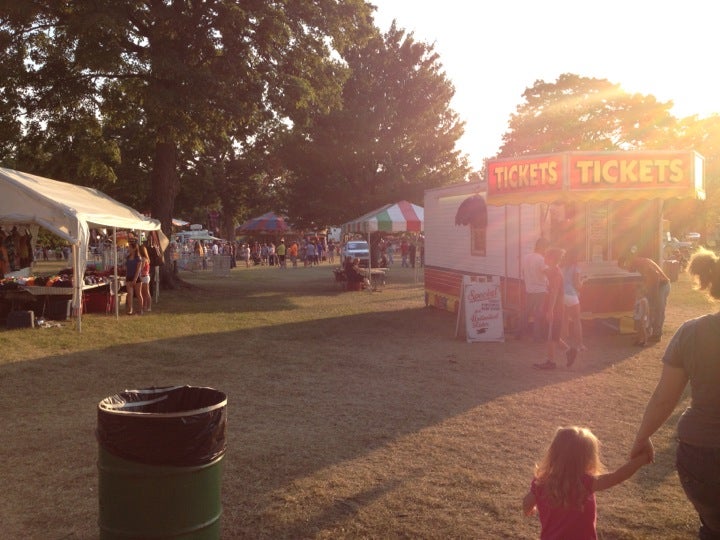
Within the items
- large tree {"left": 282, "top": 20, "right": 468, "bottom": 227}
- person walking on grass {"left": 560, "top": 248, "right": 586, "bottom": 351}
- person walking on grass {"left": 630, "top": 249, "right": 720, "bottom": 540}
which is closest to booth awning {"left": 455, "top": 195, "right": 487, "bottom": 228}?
person walking on grass {"left": 560, "top": 248, "right": 586, "bottom": 351}

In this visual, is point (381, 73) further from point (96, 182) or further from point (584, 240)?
point (584, 240)

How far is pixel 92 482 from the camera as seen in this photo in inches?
207

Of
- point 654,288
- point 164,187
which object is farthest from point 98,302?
point 654,288

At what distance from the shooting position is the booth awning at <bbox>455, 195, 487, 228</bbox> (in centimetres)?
1504

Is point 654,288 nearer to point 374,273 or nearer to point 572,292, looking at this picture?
point 572,292

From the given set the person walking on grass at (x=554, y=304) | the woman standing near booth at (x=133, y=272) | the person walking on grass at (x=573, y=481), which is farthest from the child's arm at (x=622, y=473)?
the woman standing near booth at (x=133, y=272)

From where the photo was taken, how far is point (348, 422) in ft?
22.8

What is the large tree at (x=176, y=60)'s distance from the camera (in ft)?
59.9

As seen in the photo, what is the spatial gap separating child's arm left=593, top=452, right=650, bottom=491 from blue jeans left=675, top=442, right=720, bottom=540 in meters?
0.21

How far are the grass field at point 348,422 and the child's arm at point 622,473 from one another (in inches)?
62.7

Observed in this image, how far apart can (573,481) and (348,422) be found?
4.21 m

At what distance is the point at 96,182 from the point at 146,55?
46.1 feet

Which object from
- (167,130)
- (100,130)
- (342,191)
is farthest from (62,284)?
(342,191)

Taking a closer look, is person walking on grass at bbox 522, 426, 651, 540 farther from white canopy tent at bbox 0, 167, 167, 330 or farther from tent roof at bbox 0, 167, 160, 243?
tent roof at bbox 0, 167, 160, 243
